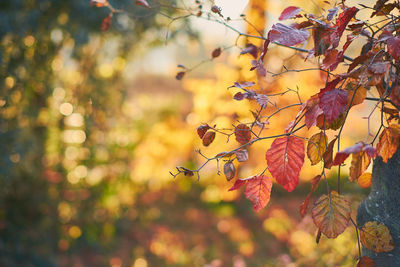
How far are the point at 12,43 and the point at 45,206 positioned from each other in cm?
156

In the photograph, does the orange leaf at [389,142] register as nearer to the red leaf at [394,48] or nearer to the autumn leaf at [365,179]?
the red leaf at [394,48]

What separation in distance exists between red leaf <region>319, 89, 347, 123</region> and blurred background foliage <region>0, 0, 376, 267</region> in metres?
1.32

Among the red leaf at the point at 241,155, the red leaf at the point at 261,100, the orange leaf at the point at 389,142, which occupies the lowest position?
the red leaf at the point at 241,155

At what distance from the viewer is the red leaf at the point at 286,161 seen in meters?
0.80

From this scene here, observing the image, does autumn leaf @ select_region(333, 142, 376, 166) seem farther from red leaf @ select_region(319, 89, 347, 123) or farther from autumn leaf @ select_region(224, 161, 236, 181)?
autumn leaf @ select_region(224, 161, 236, 181)

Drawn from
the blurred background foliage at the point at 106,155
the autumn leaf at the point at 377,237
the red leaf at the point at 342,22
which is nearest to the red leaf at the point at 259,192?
the autumn leaf at the point at 377,237

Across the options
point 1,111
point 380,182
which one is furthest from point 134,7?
point 380,182

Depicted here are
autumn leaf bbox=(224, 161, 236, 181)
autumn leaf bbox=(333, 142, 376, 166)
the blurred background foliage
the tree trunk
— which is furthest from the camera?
the blurred background foliage

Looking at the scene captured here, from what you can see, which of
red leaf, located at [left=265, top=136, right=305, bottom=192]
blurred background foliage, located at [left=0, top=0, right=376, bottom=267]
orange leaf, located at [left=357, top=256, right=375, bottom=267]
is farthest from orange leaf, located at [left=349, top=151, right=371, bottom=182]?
blurred background foliage, located at [left=0, top=0, right=376, bottom=267]

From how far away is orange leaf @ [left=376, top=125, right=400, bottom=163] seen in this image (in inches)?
31.7

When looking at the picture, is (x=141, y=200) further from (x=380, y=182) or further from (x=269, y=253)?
(x=380, y=182)

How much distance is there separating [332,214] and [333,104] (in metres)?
0.26

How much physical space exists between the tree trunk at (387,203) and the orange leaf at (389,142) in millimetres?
199

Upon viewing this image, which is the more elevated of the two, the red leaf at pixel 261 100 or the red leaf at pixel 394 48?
the red leaf at pixel 394 48
